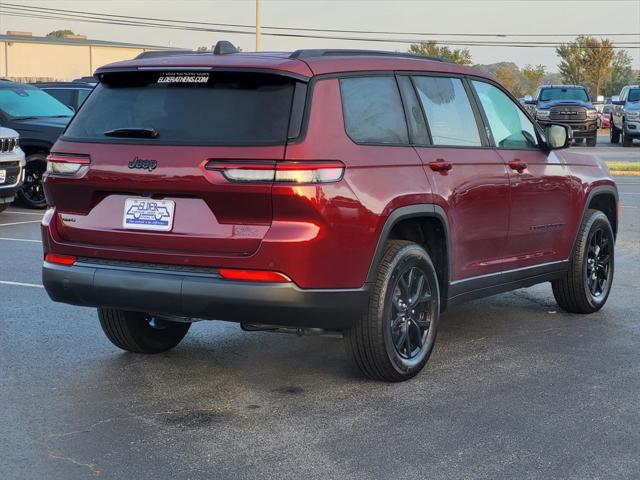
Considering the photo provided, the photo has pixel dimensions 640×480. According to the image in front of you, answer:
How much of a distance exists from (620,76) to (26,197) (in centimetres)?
8976

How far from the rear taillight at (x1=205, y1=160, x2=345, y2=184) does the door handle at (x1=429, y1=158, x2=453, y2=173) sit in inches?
39.1

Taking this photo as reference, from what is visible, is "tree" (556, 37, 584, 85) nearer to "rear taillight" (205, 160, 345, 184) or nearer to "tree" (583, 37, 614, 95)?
"tree" (583, 37, 614, 95)

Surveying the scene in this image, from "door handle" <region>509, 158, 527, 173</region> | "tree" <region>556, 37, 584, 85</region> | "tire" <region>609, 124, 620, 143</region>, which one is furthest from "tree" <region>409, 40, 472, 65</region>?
"door handle" <region>509, 158, 527, 173</region>

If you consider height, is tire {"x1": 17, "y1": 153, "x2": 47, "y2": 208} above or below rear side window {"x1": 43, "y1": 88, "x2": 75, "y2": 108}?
below

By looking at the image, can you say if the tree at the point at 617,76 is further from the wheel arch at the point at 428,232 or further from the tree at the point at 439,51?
the wheel arch at the point at 428,232

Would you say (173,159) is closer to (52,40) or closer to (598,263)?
(598,263)

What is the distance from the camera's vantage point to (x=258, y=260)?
17.3 feet

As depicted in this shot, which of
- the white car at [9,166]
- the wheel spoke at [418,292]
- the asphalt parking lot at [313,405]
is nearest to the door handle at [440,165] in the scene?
the wheel spoke at [418,292]

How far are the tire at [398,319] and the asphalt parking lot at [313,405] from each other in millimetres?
148

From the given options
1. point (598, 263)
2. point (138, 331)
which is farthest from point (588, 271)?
point (138, 331)

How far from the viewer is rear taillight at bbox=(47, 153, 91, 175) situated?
572 cm

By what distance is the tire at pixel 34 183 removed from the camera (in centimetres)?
1597

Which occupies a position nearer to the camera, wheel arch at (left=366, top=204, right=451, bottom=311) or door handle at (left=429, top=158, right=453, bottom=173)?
wheel arch at (left=366, top=204, right=451, bottom=311)

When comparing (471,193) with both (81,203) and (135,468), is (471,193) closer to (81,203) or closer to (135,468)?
(81,203)
